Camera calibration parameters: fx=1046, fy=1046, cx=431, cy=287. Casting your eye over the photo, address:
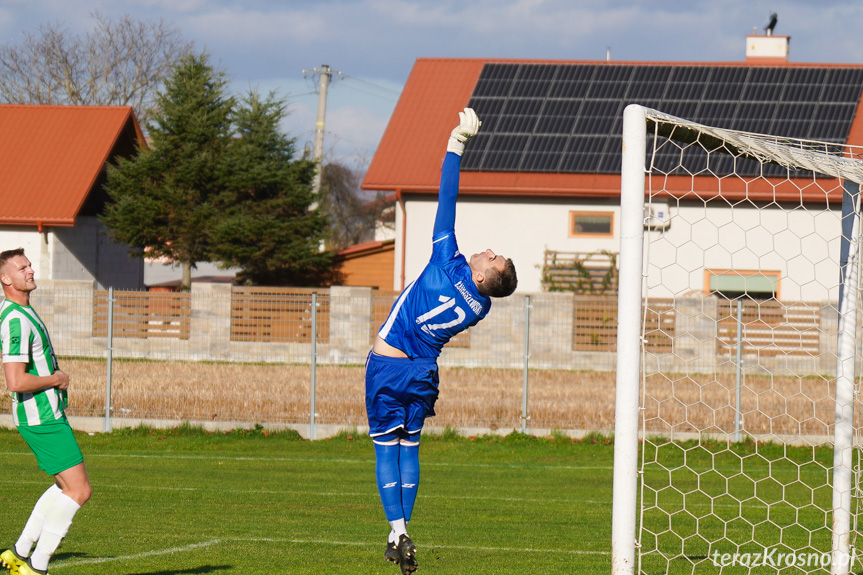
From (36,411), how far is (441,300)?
8.62 feet

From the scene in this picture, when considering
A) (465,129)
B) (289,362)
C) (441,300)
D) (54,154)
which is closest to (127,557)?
(441,300)

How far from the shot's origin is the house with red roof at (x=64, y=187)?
30203 millimetres

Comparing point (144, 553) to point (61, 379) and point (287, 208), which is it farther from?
point (287, 208)

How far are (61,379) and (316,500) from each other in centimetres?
506

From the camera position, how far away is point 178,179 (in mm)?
32438

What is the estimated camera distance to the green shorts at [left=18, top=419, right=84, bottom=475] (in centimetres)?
654

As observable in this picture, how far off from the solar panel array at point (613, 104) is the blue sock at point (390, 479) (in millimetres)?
22770

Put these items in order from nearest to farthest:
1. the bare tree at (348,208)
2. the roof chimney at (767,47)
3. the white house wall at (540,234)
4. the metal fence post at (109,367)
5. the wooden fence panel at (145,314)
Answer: the metal fence post at (109,367)
the wooden fence panel at (145,314)
the white house wall at (540,234)
the roof chimney at (767,47)
the bare tree at (348,208)

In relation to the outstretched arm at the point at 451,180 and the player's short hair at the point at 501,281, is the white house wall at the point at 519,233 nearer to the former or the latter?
the outstretched arm at the point at 451,180

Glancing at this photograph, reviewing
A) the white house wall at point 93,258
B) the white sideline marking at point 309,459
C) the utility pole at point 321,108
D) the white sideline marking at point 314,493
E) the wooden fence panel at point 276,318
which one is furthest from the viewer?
the utility pole at point 321,108

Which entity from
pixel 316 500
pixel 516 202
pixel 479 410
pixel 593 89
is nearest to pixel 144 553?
pixel 316 500

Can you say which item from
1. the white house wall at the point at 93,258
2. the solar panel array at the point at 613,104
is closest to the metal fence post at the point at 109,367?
the solar panel array at the point at 613,104

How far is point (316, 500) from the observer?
440 inches

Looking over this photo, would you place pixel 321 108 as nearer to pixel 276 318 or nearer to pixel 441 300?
pixel 276 318
